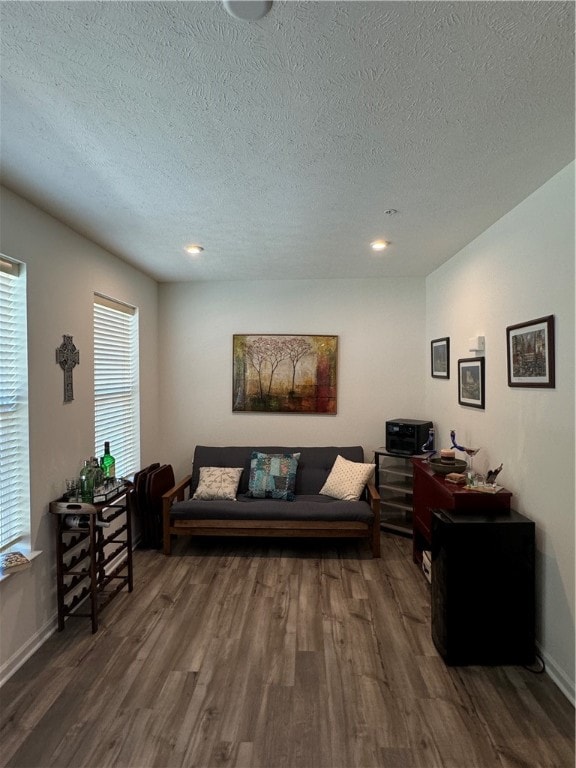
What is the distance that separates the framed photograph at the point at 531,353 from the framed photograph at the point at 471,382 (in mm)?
398

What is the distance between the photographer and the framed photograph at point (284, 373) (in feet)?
14.0

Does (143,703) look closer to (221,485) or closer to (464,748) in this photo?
(464,748)

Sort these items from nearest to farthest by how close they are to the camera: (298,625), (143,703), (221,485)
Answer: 1. (143,703)
2. (298,625)
3. (221,485)

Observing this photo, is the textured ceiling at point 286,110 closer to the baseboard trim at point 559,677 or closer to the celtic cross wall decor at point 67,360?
the celtic cross wall decor at point 67,360

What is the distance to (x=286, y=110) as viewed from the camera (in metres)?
1.48

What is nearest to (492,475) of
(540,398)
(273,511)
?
(540,398)

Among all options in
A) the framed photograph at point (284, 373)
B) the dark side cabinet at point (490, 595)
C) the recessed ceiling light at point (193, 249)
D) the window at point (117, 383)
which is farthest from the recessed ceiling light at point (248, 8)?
the framed photograph at point (284, 373)

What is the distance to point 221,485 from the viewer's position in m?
3.75

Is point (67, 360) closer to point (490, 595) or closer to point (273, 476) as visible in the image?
point (273, 476)

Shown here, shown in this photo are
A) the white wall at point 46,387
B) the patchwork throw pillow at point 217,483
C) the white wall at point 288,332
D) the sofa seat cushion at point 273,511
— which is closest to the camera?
the white wall at point 46,387

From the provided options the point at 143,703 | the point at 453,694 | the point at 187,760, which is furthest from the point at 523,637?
the point at 143,703

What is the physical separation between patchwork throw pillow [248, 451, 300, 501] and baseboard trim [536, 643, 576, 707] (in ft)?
7.10

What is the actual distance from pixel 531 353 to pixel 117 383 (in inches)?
127

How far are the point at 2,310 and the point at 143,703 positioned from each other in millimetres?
2183
